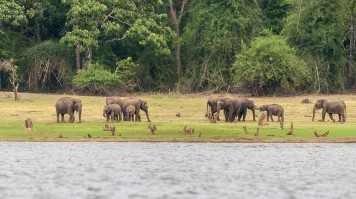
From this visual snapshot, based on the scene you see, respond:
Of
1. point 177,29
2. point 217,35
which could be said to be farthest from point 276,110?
point 177,29

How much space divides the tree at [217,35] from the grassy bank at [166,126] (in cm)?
1336

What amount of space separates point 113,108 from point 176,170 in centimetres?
1737

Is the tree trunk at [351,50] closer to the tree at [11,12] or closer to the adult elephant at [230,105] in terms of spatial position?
the adult elephant at [230,105]

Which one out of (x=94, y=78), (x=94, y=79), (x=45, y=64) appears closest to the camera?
(x=94, y=78)

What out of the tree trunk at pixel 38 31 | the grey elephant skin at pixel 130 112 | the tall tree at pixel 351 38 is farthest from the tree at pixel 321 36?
the grey elephant skin at pixel 130 112

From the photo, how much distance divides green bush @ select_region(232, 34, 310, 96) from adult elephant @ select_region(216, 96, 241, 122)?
16.2 metres

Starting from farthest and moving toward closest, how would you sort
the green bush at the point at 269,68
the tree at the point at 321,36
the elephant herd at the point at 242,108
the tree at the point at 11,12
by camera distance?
the tree at the point at 321,36
the tree at the point at 11,12
the green bush at the point at 269,68
the elephant herd at the point at 242,108

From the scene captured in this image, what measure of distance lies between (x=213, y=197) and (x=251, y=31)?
52.6 m

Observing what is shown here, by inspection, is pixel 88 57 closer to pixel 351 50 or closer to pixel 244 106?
pixel 351 50

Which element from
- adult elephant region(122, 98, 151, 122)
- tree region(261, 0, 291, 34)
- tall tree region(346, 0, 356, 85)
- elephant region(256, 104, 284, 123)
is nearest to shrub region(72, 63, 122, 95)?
tree region(261, 0, 291, 34)

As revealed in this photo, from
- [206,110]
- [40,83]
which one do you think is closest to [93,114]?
[206,110]

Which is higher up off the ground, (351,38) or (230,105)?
(351,38)

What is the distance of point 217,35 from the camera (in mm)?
79062

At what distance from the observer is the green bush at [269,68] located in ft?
237
